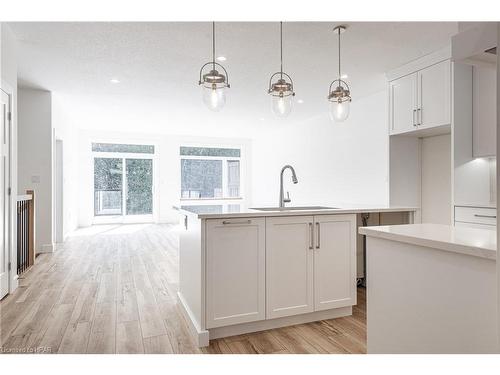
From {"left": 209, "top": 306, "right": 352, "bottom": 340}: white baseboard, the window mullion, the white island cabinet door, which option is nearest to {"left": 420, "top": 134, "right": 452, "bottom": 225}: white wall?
{"left": 209, "top": 306, "right": 352, "bottom": 340}: white baseboard

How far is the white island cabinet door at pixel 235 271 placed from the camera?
7.11 feet

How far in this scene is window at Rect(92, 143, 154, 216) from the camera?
8.79 m

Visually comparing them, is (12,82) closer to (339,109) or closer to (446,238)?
(339,109)

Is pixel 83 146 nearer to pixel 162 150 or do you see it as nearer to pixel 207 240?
pixel 162 150

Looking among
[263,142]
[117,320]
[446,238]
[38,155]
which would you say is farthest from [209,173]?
[446,238]

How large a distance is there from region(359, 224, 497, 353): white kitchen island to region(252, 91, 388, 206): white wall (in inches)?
106

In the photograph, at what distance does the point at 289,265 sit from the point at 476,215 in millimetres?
1943

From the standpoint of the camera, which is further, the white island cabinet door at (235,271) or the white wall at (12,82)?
the white wall at (12,82)

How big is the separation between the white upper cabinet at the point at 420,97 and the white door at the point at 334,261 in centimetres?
179

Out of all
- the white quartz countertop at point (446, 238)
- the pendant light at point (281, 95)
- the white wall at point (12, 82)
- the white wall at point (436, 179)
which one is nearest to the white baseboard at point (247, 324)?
the white quartz countertop at point (446, 238)

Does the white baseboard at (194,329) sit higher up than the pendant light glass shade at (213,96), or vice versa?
the pendant light glass shade at (213,96)

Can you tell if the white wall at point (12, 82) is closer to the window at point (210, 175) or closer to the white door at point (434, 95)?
the white door at point (434, 95)

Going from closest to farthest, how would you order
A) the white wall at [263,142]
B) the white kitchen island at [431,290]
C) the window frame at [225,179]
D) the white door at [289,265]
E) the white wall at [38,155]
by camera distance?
the white kitchen island at [431,290]
the white door at [289,265]
the white wall at [38,155]
the white wall at [263,142]
the window frame at [225,179]
